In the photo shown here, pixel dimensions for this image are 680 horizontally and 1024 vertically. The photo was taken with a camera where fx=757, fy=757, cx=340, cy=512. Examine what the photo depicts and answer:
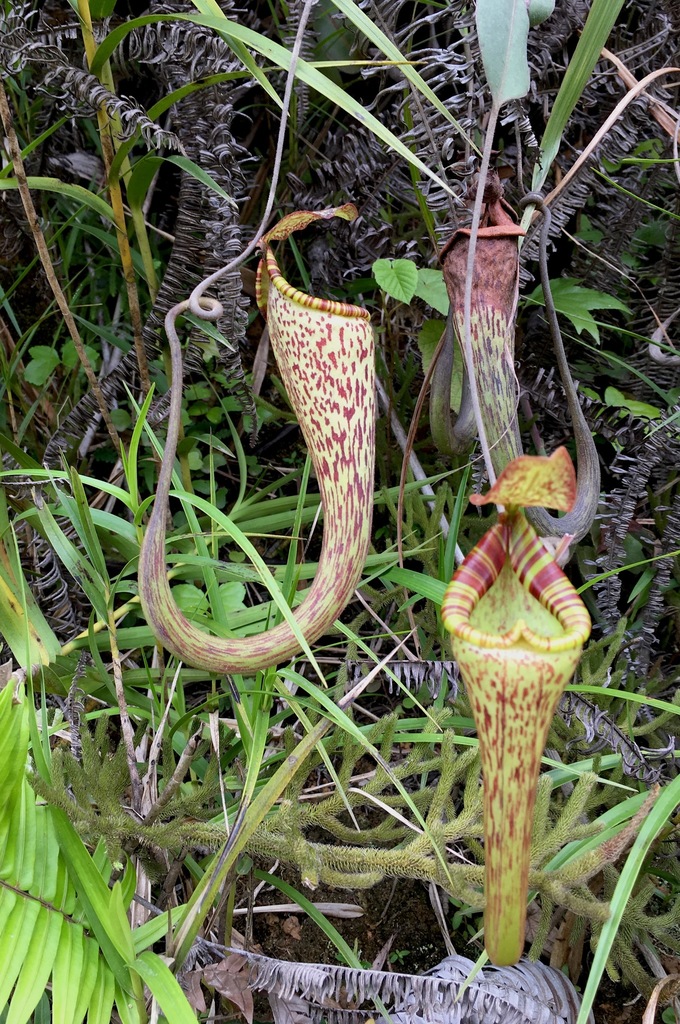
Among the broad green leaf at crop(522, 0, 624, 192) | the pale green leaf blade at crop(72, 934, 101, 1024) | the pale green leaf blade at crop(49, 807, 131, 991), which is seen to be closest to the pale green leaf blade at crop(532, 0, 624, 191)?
the broad green leaf at crop(522, 0, 624, 192)

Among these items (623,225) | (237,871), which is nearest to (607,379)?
(623,225)

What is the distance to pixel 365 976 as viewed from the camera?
107 cm

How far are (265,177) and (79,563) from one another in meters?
0.98

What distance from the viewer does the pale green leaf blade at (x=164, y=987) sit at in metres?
0.87

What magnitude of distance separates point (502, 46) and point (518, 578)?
571mm

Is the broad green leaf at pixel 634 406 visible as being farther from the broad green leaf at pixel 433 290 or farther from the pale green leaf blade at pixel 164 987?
the pale green leaf blade at pixel 164 987

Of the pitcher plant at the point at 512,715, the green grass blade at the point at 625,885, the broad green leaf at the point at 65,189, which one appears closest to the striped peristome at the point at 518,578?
the pitcher plant at the point at 512,715

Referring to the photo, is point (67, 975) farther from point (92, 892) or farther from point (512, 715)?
point (512, 715)

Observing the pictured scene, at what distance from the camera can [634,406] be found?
1.37 metres

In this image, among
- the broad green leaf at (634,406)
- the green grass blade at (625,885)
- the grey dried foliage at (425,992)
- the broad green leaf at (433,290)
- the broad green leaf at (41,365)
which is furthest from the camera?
the broad green leaf at (41,365)

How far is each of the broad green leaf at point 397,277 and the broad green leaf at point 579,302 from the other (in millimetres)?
271

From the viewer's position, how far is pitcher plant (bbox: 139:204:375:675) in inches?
31.5

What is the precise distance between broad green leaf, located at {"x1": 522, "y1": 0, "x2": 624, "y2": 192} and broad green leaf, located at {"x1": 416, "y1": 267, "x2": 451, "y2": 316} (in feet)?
0.90

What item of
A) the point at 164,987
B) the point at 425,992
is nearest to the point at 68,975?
the point at 164,987
